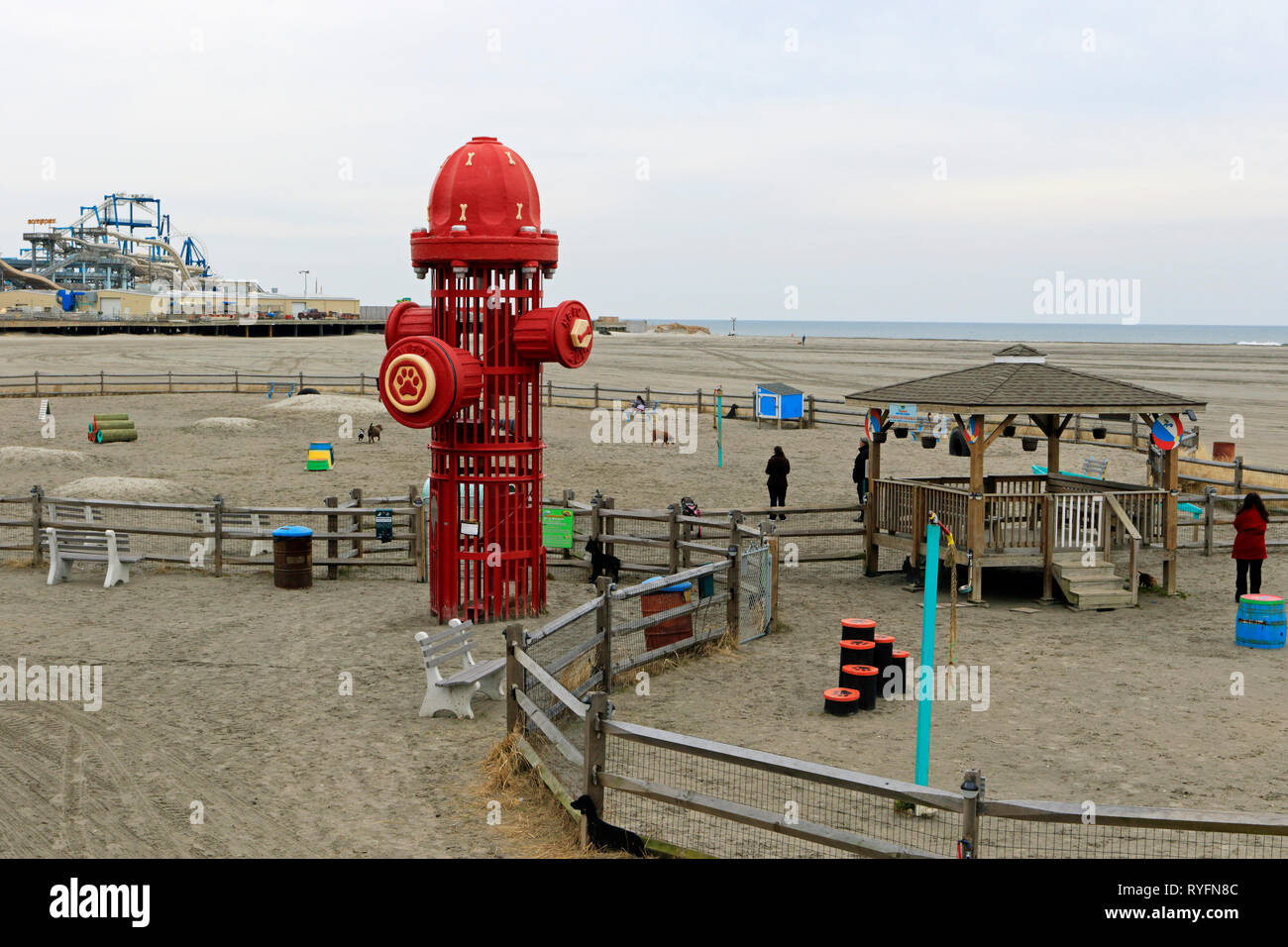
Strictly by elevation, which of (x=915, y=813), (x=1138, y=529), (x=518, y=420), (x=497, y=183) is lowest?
(x=915, y=813)

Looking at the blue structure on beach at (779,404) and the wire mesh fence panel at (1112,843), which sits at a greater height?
the blue structure on beach at (779,404)

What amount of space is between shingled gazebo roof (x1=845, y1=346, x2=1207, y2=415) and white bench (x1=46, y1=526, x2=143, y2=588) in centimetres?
1097

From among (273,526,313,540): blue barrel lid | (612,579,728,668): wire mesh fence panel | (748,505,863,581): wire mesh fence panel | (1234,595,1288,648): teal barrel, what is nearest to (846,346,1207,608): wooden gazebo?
(748,505,863,581): wire mesh fence panel

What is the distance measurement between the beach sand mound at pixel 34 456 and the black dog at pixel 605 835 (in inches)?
933

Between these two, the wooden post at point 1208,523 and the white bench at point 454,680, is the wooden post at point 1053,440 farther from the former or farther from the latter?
the white bench at point 454,680

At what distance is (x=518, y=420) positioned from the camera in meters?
15.7

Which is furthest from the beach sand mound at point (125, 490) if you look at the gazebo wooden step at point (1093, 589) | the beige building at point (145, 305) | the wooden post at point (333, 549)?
the beige building at point (145, 305)

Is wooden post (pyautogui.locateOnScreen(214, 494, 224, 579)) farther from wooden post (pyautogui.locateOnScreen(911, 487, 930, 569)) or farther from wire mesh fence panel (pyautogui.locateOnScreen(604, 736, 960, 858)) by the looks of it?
wooden post (pyautogui.locateOnScreen(911, 487, 930, 569))

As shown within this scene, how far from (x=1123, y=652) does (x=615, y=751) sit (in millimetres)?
7008

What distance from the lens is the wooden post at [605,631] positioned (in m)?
12.3

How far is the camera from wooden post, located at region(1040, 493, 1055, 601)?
674 inches
